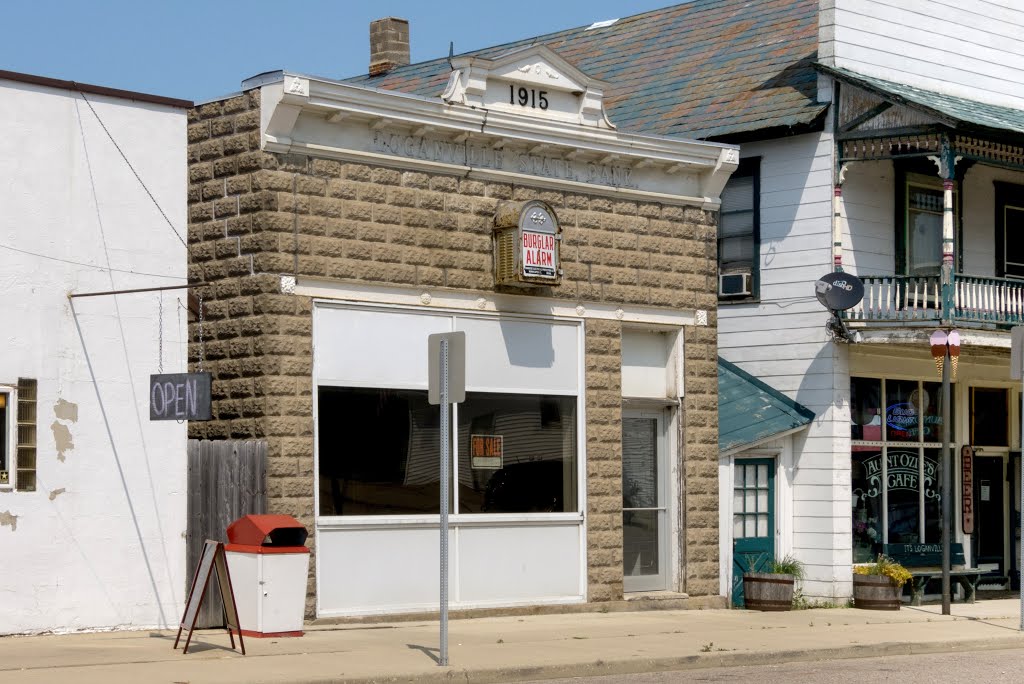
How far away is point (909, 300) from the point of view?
2336 centimetres

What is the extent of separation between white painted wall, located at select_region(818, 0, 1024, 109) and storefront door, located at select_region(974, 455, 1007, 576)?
19.0 feet

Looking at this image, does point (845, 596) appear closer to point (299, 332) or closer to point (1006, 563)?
point (1006, 563)

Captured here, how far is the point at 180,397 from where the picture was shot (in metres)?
14.9

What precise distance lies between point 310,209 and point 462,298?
2.20 metres

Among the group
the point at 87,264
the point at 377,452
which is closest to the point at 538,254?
the point at 377,452

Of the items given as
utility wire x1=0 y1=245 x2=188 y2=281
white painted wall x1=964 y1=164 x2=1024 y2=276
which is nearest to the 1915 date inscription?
utility wire x1=0 y1=245 x2=188 y2=281

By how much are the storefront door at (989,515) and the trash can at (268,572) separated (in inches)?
540

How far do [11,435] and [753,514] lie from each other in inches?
432

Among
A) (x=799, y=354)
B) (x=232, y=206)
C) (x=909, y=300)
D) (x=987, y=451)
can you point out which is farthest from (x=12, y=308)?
(x=987, y=451)

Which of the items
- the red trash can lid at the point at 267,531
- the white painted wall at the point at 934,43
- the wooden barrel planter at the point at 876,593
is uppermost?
the white painted wall at the point at 934,43

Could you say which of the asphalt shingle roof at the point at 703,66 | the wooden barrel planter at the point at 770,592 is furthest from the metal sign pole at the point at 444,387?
the asphalt shingle roof at the point at 703,66

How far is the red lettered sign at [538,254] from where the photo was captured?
1796 centimetres

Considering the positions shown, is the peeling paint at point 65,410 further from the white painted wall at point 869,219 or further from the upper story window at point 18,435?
the white painted wall at point 869,219

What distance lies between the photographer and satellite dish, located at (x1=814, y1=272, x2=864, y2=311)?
21.2 meters
